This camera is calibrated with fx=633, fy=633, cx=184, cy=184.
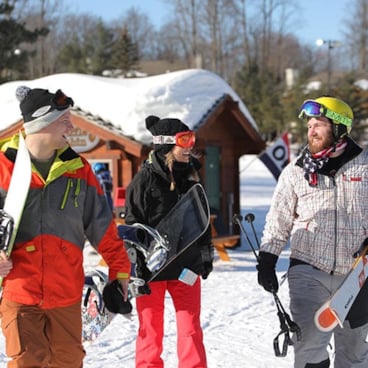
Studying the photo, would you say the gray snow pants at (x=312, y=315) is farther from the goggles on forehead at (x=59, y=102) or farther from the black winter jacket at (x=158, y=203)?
the goggles on forehead at (x=59, y=102)

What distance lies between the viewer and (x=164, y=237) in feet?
12.9

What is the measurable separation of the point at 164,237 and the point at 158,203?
0.72 ft

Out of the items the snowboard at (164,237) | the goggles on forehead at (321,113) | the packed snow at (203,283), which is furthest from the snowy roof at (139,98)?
the goggles on forehead at (321,113)

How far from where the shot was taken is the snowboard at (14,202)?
2799mm

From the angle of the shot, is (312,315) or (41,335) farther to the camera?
(312,315)

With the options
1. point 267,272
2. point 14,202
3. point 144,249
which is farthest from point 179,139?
point 14,202

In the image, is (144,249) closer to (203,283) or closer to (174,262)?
(174,262)

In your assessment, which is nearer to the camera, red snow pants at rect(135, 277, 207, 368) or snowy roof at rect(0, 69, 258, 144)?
red snow pants at rect(135, 277, 207, 368)

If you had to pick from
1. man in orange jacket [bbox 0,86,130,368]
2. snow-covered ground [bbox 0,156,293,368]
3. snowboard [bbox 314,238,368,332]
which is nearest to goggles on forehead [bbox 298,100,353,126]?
snowboard [bbox 314,238,368,332]

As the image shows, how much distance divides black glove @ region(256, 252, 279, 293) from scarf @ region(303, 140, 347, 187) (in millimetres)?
495

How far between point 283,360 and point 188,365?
132 centimetres

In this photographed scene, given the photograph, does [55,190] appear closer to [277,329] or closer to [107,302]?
[107,302]

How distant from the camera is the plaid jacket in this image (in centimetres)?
364

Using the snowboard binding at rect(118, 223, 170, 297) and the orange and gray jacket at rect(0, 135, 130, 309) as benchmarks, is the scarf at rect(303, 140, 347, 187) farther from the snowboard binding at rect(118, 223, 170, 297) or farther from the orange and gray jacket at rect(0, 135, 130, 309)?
the orange and gray jacket at rect(0, 135, 130, 309)
